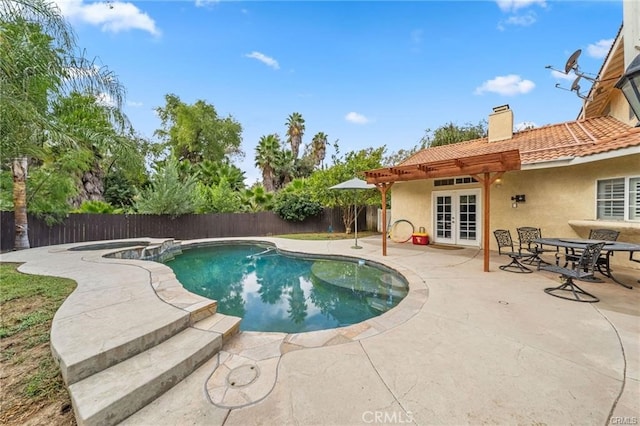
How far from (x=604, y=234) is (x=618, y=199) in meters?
1.19

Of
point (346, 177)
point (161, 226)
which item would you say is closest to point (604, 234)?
point (346, 177)

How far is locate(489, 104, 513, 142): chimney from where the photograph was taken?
10.2 metres

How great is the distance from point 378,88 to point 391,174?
7.80 metres

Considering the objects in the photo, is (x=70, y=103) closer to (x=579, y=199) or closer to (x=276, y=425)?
(x=276, y=425)

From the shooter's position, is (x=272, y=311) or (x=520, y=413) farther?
(x=272, y=311)

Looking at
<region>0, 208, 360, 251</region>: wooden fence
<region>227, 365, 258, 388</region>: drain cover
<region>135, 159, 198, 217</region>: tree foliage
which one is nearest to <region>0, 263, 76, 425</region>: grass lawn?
<region>227, 365, 258, 388</region>: drain cover

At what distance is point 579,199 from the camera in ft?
23.5

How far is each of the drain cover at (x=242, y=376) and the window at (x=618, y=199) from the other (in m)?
8.99

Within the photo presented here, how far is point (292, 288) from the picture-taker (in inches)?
255

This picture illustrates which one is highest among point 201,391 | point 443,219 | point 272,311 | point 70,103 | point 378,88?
point 378,88

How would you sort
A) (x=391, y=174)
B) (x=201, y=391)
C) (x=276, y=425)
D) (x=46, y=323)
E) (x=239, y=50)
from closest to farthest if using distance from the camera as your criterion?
(x=276, y=425), (x=201, y=391), (x=46, y=323), (x=391, y=174), (x=239, y=50)

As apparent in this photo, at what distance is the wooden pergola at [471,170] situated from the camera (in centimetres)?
589

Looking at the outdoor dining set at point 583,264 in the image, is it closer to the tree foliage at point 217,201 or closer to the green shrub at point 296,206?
the green shrub at point 296,206

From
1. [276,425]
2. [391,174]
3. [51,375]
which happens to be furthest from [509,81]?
[51,375]
